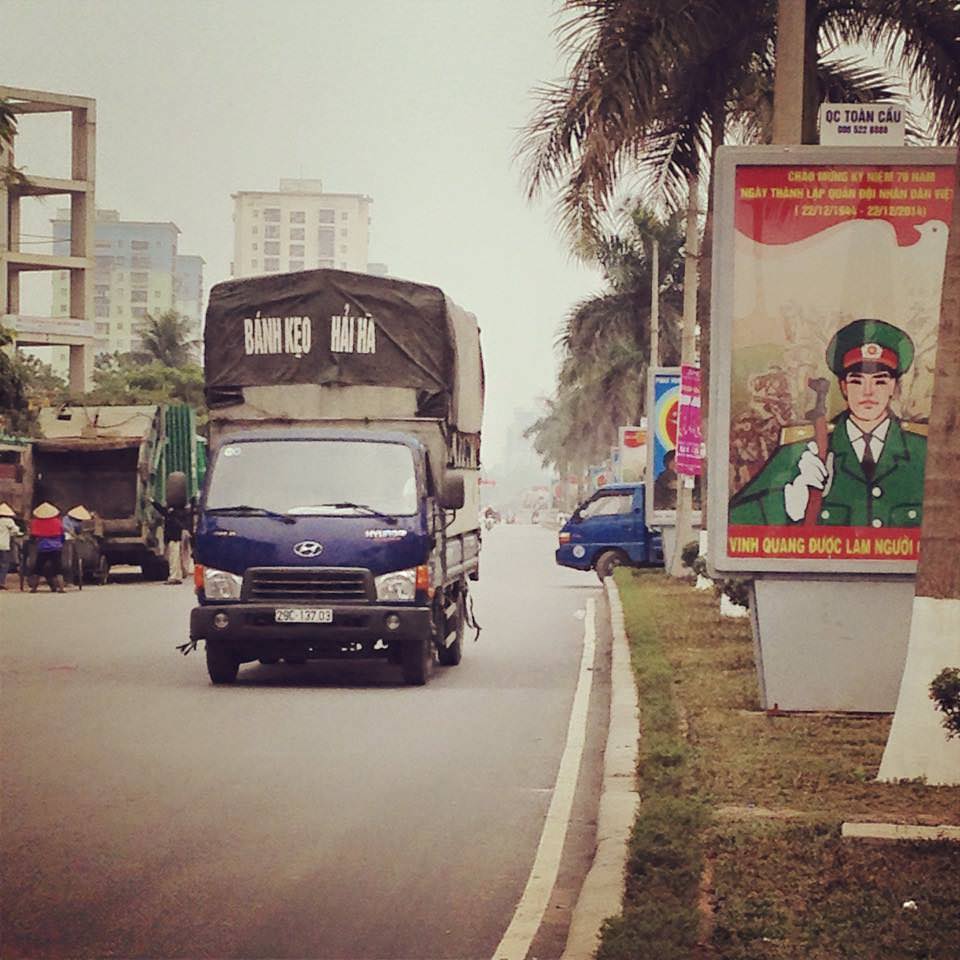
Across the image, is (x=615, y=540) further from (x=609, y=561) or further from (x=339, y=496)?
(x=339, y=496)

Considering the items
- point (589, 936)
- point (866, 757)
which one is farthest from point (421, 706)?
point (589, 936)

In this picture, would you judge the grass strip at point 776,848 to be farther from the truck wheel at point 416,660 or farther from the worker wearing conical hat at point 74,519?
the worker wearing conical hat at point 74,519

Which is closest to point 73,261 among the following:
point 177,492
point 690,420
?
point 690,420

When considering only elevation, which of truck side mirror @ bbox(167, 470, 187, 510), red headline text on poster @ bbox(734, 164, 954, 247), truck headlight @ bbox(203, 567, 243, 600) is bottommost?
truck headlight @ bbox(203, 567, 243, 600)

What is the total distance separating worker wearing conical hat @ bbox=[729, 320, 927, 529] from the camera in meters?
13.1

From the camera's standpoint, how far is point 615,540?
37094mm

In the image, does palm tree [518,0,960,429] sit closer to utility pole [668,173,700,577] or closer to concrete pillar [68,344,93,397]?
utility pole [668,173,700,577]

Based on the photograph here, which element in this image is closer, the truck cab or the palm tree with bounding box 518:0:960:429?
the truck cab

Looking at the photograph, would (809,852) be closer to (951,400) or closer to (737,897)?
(737,897)

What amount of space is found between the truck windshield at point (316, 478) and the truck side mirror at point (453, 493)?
36cm

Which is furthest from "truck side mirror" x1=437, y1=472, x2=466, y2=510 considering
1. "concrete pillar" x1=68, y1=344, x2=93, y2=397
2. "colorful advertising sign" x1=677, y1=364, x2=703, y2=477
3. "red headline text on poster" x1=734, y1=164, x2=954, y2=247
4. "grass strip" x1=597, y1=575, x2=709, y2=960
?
"concrete pillar" x1=68, y1=344, x2=93, y2=397

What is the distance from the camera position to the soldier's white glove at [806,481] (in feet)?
43.2

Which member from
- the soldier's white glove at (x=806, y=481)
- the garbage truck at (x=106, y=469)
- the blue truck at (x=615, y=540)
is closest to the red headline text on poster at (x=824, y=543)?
the soldier's white glove at (x=806, y=481)

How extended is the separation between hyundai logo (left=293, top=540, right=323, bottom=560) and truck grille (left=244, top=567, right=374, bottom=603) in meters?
0.16
